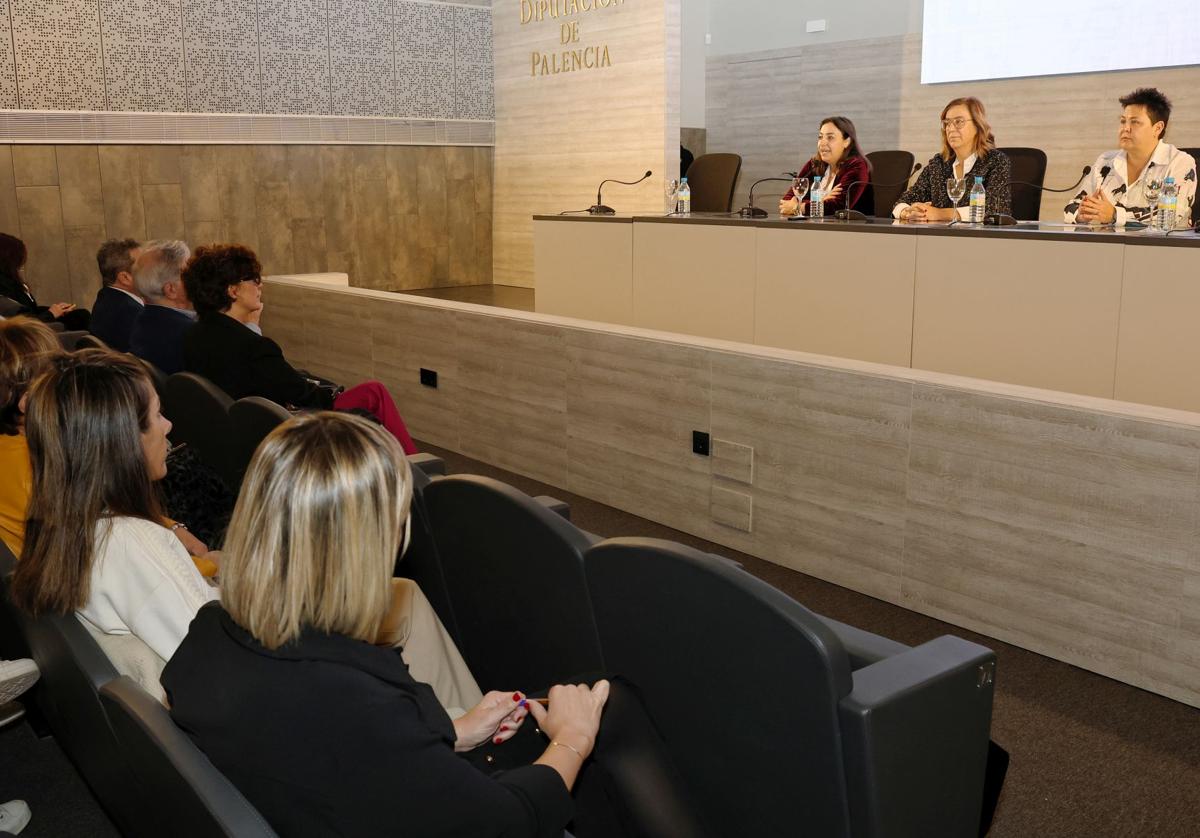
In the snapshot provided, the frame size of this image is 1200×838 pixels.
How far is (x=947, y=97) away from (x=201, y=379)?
23.0 feet

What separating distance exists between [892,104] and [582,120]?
9.23 ft

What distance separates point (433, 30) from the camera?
1062 centimetres

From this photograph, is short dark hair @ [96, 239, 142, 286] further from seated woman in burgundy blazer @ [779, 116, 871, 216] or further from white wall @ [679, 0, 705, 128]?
white wall @ [679, 0, 705, 128]

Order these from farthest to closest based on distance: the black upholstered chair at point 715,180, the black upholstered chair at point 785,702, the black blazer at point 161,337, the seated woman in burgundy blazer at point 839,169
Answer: the black upholstered chair at point 715,180 → the seated woman in burgundy blazer at point 839,169 → the black blazer at point 161,337 → the black upholstered chair at point 785,702

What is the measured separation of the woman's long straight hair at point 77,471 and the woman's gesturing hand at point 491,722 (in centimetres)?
67

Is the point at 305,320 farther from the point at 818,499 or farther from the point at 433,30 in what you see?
the point at 433,30

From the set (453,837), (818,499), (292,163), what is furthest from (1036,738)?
(292,163)

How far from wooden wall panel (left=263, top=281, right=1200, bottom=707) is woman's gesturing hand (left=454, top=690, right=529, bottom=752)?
175 cm

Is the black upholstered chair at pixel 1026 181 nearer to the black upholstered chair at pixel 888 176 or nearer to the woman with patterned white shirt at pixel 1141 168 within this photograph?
the woman with patterned white shirt at pixel 1141 168

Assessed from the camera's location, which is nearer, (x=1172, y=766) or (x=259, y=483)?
(x=259, y=483)

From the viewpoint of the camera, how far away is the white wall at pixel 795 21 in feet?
29.4

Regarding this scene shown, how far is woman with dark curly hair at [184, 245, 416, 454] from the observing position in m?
3.82

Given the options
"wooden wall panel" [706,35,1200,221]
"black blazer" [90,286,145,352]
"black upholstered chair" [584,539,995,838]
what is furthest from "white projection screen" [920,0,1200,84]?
"black upholstered chair" [584,539,995,838]

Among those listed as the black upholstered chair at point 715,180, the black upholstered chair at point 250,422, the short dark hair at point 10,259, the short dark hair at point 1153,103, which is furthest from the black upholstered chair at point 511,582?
the black upholstered chair at point 715,180
